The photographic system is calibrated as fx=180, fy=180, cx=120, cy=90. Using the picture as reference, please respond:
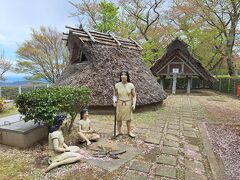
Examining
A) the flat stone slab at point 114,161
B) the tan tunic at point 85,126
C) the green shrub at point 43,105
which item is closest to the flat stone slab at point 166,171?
the flat stone slab at point 114,161

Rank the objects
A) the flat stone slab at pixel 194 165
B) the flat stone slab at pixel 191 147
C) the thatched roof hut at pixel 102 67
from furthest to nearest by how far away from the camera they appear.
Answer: the thatched roof hut at pixel 102 67 → the flat stone slab at pixel 191 147 → the flat stone slab at pixel 194 165

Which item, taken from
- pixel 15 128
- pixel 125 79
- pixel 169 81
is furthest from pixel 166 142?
pixel 169 81

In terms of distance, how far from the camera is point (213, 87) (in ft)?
67.6

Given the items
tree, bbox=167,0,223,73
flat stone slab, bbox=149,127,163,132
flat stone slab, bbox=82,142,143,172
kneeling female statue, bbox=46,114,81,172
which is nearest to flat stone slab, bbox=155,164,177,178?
flat stone slab, bbox=82,142,143,172

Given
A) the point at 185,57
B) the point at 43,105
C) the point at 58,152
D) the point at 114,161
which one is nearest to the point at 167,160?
the point at 114,161

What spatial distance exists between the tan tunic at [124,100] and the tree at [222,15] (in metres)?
12.2

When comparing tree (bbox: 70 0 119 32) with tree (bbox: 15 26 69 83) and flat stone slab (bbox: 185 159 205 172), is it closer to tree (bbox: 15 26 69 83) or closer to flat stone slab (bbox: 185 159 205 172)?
tree (bbox: 15 26 69 83)

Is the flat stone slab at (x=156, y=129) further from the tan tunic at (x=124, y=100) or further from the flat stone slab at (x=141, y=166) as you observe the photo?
the flat stone slab at (x=141, y=166)

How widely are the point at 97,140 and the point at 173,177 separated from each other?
6.62 feet

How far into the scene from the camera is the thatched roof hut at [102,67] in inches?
290

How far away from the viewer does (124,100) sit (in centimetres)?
470

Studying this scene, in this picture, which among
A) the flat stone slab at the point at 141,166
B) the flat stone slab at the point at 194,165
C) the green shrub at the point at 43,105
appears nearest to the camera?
the flat stone slab at the point at 141,166

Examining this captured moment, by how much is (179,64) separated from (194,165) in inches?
537

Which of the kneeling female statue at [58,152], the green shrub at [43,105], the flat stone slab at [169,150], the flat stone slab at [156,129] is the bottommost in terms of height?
the flat stone slab at [169,150]
